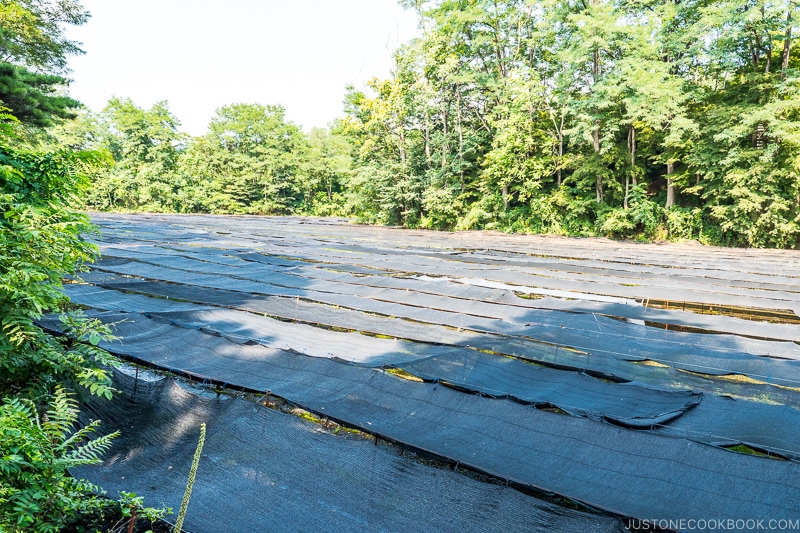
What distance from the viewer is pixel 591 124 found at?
587 inches

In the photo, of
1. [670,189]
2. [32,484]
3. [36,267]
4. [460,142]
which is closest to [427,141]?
[460,142]

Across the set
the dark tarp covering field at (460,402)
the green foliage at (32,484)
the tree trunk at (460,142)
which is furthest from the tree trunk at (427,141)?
the green foliage at (32,484)

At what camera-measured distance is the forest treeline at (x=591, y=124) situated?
478 inches

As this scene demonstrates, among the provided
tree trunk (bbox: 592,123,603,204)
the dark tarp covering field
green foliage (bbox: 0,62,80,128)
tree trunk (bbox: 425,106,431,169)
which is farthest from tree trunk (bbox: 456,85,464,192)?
green foliage (bbox: 0,62,80,128)

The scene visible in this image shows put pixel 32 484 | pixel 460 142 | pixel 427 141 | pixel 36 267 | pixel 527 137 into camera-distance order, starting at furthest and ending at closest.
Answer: pixel 427 141
pixel 460 142
pixel 527 137
pixel 36 267
pixel 32 484

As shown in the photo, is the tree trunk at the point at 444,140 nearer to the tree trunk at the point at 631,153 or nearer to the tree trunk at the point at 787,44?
the tree trunk at the point at 631,153

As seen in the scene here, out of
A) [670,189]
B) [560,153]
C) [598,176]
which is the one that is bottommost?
[670,189]

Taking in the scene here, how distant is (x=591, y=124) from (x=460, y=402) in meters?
14.7

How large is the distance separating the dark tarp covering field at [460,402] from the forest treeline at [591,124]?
7141 millimetres

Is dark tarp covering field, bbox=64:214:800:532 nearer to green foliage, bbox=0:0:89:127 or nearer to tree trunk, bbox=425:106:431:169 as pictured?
green foliage, bbox=0:0:89:127

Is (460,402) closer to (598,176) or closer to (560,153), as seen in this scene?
(598,176)

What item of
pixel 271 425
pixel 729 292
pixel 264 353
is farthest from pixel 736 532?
pixel 729 292

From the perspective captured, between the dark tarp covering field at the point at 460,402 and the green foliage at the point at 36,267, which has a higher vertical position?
the green foliage at the point at 36,267

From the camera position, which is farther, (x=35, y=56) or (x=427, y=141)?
(x=427, y=141)
